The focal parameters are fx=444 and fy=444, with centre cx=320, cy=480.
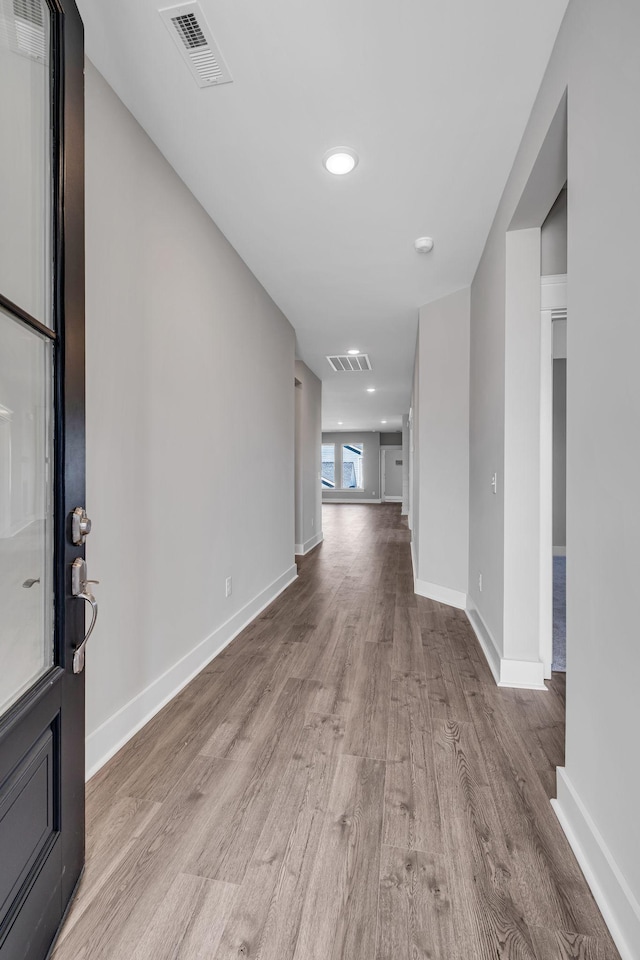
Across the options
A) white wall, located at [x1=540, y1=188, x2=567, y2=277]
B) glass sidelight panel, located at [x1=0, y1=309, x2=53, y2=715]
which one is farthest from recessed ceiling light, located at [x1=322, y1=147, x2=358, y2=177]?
glass sidelight panel, located at [x1=0, y1=309, x2=53, y2=715]

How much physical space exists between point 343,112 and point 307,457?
4.36 meters

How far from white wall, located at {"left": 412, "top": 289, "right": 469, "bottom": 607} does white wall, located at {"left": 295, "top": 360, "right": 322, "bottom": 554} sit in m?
2.06

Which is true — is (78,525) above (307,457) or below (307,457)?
below

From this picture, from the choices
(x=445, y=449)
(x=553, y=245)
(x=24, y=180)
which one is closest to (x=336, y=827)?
(x=24, y=180)

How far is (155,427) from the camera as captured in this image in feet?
6.48

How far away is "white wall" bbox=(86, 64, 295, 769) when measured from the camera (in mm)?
1615

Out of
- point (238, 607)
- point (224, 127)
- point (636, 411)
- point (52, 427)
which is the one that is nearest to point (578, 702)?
point (636, 411)

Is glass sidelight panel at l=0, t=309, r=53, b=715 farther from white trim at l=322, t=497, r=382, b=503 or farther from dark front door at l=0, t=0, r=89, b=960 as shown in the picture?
white trim at l=322, t=497, r=382, b=503

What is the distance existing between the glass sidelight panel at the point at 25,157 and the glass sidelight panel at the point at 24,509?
0.10 meters

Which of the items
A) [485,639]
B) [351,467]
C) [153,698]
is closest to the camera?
[153,698]

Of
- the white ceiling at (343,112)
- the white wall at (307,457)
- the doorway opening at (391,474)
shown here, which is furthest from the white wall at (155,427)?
the doorway opening at (391,474)

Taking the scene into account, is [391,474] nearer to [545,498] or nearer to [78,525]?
[545,498]

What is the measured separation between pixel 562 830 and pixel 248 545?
226cm

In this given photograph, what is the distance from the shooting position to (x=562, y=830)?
133 centimetres
